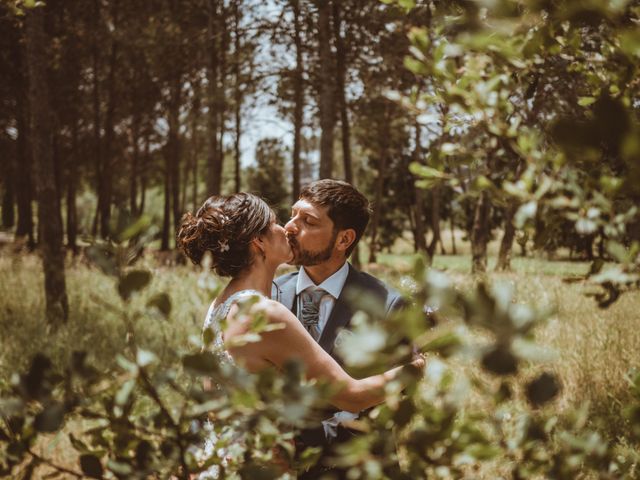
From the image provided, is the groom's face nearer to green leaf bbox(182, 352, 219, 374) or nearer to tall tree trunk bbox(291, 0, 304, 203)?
green leaf bbox(182, 352, 219, 374)

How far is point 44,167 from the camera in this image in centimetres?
798

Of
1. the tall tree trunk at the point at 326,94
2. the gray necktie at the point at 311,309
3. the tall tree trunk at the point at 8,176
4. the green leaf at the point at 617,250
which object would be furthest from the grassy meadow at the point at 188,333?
the tall tree trunk at the point at 8,176

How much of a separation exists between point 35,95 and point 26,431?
26.2 feet

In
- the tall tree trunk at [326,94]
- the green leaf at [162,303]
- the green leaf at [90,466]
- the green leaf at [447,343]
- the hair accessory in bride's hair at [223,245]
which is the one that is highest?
the tall tree trunk at [326,94]

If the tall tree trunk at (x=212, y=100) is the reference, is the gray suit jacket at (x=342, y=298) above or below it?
below

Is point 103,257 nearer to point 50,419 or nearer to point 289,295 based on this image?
point 50,419

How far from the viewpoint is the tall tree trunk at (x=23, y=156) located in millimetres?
19281

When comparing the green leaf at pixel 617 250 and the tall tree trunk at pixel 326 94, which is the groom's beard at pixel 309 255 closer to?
the green leaf at pixel 617 250

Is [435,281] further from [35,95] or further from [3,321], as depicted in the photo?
[35,95]

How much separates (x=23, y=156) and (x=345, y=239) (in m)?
22.3

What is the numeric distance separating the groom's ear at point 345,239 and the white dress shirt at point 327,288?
0.46ft

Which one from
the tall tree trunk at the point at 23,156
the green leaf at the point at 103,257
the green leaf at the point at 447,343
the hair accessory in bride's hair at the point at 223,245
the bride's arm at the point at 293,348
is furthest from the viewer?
the tall tree trunk at the point at 23,156

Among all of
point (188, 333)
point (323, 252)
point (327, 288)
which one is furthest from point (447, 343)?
point (188, 333)

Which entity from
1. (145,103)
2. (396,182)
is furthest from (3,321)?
(396,182)
